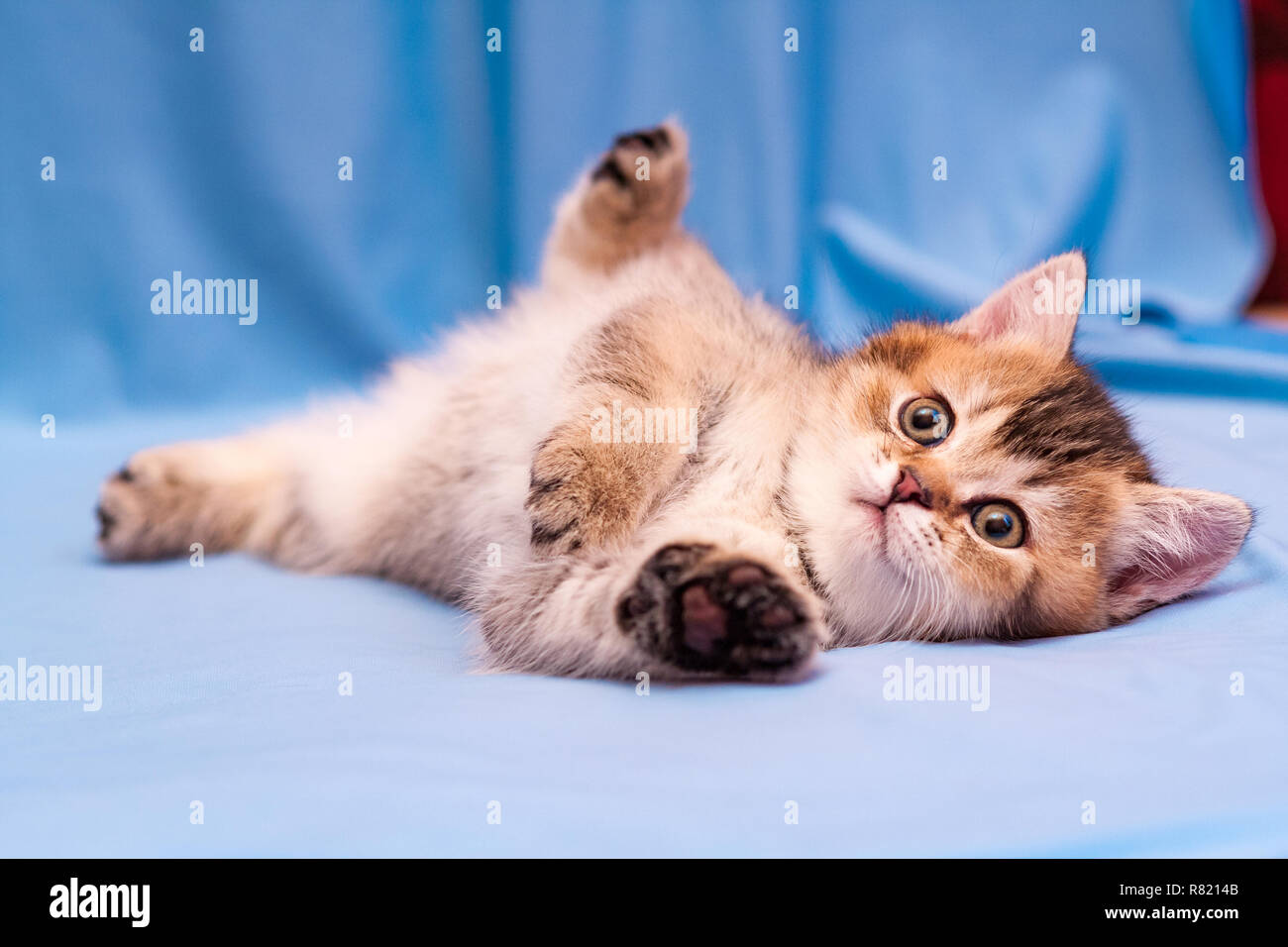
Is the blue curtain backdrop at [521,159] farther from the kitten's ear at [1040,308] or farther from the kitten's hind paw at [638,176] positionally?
the kitten's ear at [1040,308]

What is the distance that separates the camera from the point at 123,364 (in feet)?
9.78

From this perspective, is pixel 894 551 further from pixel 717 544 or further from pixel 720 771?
pixel 720 771

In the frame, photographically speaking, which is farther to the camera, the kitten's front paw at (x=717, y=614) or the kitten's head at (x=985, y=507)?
the kitten's head at (x=985, y=507)

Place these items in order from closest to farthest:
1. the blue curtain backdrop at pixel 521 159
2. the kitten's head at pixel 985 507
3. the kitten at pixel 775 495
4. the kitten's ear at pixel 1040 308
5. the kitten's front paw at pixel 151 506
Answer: the kitten at pixel 775 495 → the kitten's head at pixel 985 507 → the kitten's ear at pixel 1040 308 → the kitten's front paw at pixel 151 506 → the blue curtain backdrop at pixel 521 159

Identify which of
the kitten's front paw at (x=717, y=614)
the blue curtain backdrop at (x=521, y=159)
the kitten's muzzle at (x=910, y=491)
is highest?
the blue curtain backdrop at (x=521, y=159)

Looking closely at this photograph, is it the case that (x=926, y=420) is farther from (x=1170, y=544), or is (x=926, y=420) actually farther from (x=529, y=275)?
(x=529, y=275)

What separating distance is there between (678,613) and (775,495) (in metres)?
0.39

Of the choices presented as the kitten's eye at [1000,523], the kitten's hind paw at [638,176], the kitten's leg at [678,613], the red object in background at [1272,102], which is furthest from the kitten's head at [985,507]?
the red object in background at [1272,102]

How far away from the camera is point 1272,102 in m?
3.57

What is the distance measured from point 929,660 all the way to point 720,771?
0.38 m

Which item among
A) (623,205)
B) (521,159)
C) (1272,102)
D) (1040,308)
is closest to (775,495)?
(1040,308)

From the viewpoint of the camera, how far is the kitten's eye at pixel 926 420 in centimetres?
144

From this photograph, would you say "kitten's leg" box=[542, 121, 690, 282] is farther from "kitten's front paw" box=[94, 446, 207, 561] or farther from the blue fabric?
"kitten's front paw" box=[94, 446, 207, 561]

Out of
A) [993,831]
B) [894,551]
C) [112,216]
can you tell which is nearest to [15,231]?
[112,216]
